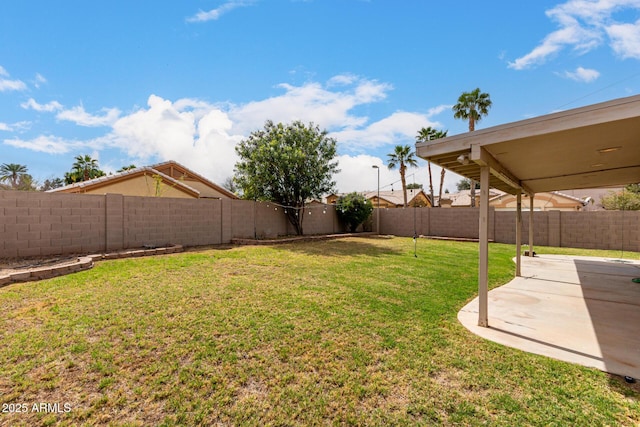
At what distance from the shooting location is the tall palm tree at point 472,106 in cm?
2038

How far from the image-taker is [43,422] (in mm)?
2014

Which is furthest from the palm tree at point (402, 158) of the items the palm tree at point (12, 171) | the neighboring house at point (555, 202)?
the palm tree at point (12, 171)

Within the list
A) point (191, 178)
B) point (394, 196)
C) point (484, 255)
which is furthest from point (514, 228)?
point (394, 196)

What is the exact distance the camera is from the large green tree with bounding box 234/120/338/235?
12859 millimetres

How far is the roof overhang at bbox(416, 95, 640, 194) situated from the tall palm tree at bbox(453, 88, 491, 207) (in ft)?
53.0

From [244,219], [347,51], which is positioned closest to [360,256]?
[244,219]

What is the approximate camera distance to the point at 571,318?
13.5 ft

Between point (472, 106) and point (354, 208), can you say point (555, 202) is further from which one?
point (354, 208)

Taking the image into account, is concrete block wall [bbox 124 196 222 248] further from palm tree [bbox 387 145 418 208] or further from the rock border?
palm tree [bbox 387 145 418 208]

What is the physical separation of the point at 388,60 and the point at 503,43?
3.76 meters

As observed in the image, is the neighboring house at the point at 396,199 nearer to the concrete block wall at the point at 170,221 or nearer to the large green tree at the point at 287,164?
the large green tree at the point at 287,164

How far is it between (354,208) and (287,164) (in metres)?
5.40

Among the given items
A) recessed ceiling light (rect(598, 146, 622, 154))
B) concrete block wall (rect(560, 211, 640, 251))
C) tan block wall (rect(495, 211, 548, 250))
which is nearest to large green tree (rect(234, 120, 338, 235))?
tan block wall (rect(495, 211, 548, 250))

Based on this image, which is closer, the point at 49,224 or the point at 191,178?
the point at 49,224
